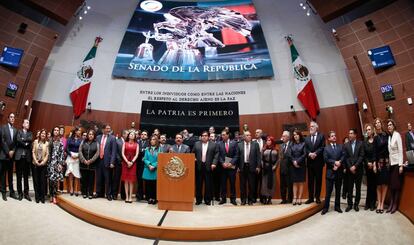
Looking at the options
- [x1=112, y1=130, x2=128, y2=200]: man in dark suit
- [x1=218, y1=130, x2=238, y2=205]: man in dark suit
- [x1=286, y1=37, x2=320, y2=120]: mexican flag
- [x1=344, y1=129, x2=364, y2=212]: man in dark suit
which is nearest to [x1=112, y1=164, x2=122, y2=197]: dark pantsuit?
[x1=112, y1=130, x2=128, y2=200]: man in dark suit

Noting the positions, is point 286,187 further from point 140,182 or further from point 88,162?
point 88,162

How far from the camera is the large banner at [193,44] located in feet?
30.2

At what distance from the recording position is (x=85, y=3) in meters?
8.91

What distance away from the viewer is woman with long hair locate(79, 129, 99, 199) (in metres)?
4.43

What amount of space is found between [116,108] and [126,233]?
6.64 meters

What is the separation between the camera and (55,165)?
4.12m

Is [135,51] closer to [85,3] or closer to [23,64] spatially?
[85,3]

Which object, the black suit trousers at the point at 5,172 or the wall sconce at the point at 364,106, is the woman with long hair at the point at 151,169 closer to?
the black suit trousers at the point at 5,172

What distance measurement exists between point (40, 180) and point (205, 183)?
2.50 meters

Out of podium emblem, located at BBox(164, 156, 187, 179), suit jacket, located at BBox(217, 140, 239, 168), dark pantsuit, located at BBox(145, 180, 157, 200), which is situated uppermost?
suit jacket, located at BBox(217, 140, 239, 168)

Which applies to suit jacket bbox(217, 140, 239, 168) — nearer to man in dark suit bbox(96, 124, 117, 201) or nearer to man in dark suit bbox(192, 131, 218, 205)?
man in dark suit bbox(192, 131, 218, 205)

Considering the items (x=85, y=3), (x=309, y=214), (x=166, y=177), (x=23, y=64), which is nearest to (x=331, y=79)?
(x=309, y=214)

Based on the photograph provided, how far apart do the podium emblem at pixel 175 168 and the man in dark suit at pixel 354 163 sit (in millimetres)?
2384

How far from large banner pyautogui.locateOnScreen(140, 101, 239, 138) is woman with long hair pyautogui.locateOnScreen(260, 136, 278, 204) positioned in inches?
173
